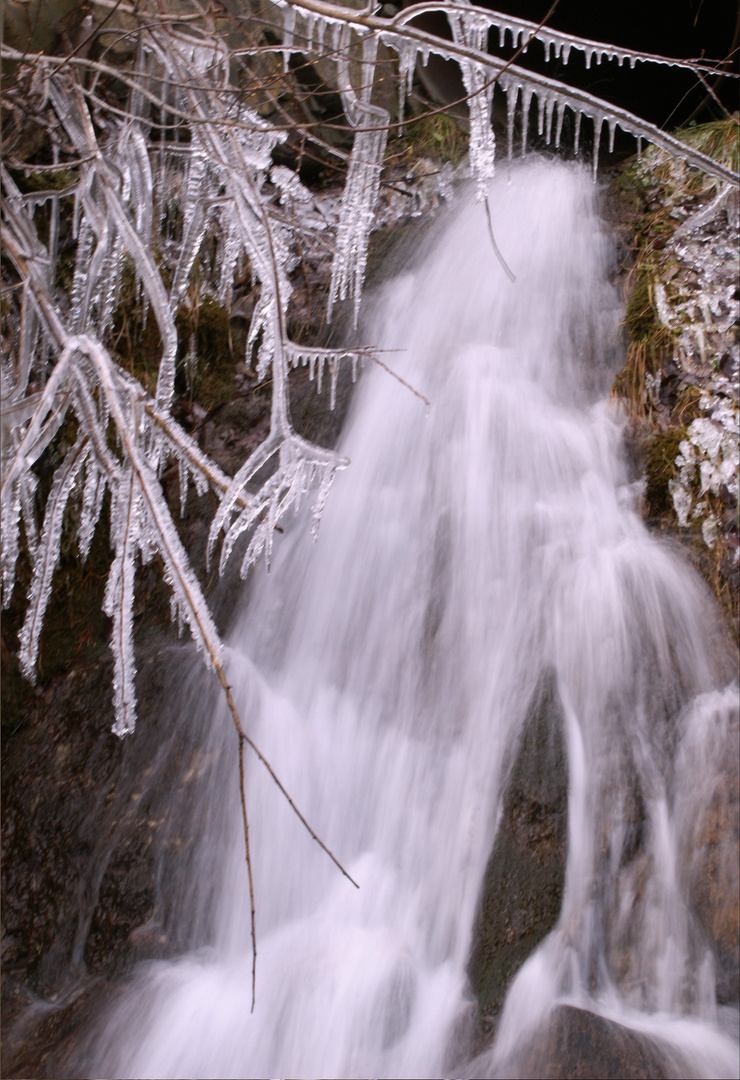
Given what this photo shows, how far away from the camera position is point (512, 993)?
2061 mm

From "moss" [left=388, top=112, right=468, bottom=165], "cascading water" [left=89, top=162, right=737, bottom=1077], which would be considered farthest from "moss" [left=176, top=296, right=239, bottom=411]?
"moss" [left=388, top=112, right=468, bottom=165]

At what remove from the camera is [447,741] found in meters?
2.57

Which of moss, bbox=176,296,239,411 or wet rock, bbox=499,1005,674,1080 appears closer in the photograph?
wet rock, bbox=499,1005,674,1080

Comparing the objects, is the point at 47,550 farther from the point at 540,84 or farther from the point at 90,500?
the point at 540,84

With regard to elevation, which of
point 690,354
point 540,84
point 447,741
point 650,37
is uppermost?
point 650,37

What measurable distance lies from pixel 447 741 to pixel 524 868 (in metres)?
0.48

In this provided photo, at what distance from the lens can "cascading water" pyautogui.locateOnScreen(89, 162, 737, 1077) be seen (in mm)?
2062

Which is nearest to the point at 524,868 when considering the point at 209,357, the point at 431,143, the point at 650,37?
the point at 209,357

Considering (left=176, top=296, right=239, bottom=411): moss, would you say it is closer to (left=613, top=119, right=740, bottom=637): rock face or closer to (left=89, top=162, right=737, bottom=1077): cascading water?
(left=89, top=162, right=737, bottom=1077): cascading water

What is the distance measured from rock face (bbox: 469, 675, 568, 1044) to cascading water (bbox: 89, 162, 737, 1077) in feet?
0.13

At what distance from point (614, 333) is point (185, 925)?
299cm

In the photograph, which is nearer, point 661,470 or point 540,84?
point 540,84

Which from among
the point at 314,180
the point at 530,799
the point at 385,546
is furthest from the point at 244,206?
the point at 314,180

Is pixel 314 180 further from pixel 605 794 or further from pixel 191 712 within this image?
pixel 605 794
